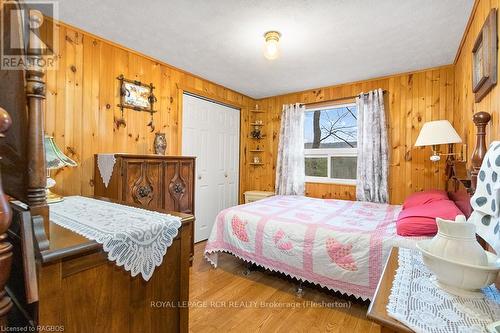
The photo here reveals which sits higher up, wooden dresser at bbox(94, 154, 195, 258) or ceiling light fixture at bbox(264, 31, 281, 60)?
ceiling light fixture at bbox(264, 31, 281, 60)

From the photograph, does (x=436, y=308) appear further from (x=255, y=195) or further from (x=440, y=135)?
(x=255, y=195)

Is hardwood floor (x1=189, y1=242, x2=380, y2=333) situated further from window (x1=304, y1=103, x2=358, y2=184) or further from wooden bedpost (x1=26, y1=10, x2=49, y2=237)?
window (x1=304, y1=103, x2=358, y2=184)

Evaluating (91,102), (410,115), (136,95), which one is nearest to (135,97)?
(136,95)

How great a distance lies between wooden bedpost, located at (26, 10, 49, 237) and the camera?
74cm

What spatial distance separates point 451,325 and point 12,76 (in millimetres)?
1506

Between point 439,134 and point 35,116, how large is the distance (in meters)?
3.05

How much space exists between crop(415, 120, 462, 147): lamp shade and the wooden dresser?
8.21 feet

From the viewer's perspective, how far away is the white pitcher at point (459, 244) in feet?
2.47

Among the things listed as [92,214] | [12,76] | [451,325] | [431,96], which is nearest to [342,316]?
[451,325]

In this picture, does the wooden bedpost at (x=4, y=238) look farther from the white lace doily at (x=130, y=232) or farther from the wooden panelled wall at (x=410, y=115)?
Result: the wooden panelled wall at (x=410, y=115)

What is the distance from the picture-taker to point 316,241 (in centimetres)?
203

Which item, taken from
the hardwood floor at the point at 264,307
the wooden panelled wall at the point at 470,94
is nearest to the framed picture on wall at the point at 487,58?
the wooden panelled wall at the point at 470,94

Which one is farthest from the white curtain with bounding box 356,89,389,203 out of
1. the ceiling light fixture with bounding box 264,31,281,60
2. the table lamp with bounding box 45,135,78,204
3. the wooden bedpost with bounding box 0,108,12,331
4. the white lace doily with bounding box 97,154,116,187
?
the wooden bedpost with bounding box 0,108,12,331

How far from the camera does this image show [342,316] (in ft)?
6.15
